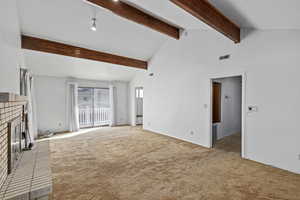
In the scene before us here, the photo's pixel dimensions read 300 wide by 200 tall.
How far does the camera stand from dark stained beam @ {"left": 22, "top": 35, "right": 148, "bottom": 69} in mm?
3759

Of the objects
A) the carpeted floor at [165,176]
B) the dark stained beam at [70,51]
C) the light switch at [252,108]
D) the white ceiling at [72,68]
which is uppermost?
the dark stained beam at [70,51]

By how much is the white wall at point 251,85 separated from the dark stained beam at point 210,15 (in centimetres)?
41

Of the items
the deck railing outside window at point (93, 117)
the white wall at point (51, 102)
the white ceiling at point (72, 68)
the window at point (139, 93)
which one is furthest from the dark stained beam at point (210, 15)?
the deck railing outside window at point (93, 117)

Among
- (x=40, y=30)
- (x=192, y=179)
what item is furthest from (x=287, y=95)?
(x=40, y=30)

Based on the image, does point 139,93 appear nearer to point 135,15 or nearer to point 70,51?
point 70,51

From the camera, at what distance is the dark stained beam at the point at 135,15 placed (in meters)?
2.93

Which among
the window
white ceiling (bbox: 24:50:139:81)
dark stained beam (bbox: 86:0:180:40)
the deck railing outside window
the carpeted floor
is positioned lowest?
the carpeted floor

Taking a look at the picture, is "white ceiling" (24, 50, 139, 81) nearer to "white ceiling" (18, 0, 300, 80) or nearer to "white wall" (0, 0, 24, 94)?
"white ceiling" (18, 0, 300, 80)

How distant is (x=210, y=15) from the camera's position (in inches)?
101

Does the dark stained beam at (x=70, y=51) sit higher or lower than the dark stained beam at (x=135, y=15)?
lower


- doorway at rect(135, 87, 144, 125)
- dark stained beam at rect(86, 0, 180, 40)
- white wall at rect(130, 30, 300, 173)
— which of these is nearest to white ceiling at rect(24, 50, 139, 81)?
doorway at rect(135, 87, 144, 125)

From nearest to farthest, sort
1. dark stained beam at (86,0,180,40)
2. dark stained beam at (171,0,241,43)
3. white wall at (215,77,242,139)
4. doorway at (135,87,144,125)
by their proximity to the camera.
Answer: dark stained beam at (171,0,241,43) → dark stained beam at (86,0,180,40) → white wall at (215,77,242,139) → doorway at (135,87,144,125)

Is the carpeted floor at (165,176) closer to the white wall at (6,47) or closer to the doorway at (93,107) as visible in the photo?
the white wall at (6,47)

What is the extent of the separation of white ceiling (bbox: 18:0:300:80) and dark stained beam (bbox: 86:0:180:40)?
6.8 inches
